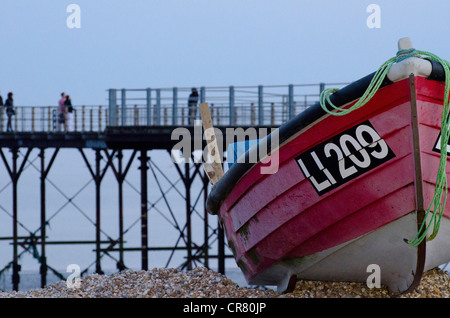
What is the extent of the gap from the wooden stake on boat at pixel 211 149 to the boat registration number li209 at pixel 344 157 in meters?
2.98

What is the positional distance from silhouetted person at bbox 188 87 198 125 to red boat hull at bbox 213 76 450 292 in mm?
10129

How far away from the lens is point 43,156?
873 inches

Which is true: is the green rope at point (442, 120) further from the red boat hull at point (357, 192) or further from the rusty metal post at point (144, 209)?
the rusty metal post at point (144, 209)

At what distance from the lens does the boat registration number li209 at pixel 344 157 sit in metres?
8.55

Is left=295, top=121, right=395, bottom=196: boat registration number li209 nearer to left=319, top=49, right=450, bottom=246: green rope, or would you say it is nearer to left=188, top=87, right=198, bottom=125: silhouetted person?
left=319, top=49, right=450, bottom=246: green rope

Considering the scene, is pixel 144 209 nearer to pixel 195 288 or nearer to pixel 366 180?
pixel 195 288

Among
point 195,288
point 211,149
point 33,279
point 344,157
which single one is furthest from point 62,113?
point 33,279

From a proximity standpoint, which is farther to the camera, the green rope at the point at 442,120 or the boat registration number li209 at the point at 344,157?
the boat registration number li209 at the point at 344,157

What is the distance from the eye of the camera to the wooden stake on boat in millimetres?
11749

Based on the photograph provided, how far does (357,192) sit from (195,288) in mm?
2935

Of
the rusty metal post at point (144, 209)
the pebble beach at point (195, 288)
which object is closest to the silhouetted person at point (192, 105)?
the rusty metal post at point (144, 209)
